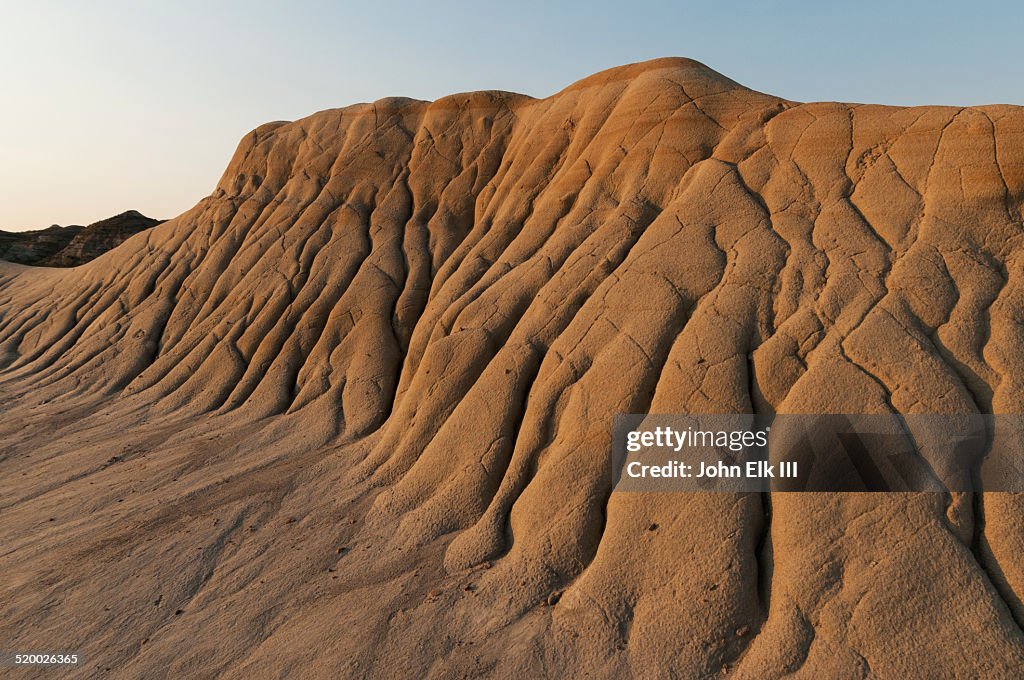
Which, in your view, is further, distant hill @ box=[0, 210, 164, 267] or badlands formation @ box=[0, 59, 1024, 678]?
distant hill @ box=[0, 210, 164, 267]

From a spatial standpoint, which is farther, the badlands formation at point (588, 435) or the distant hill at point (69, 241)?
the distant hill at point (69, 241)

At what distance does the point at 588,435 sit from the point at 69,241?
3524cm

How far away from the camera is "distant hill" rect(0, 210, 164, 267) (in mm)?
28562

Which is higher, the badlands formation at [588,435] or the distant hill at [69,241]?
the distant hill at [69,241]

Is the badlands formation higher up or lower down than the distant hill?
lower down

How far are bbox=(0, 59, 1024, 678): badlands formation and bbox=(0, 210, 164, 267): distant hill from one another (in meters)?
22.6

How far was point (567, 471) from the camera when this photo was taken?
5.10 m

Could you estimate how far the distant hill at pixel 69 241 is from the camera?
28562 millimetres

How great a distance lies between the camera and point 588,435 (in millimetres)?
5227

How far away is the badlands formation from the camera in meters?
3.91

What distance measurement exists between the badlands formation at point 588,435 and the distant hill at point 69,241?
22587 millimetres

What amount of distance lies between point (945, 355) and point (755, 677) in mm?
2821

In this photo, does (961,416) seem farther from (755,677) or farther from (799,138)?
(799,138)

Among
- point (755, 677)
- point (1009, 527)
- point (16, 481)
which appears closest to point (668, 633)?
point (755, 677)
